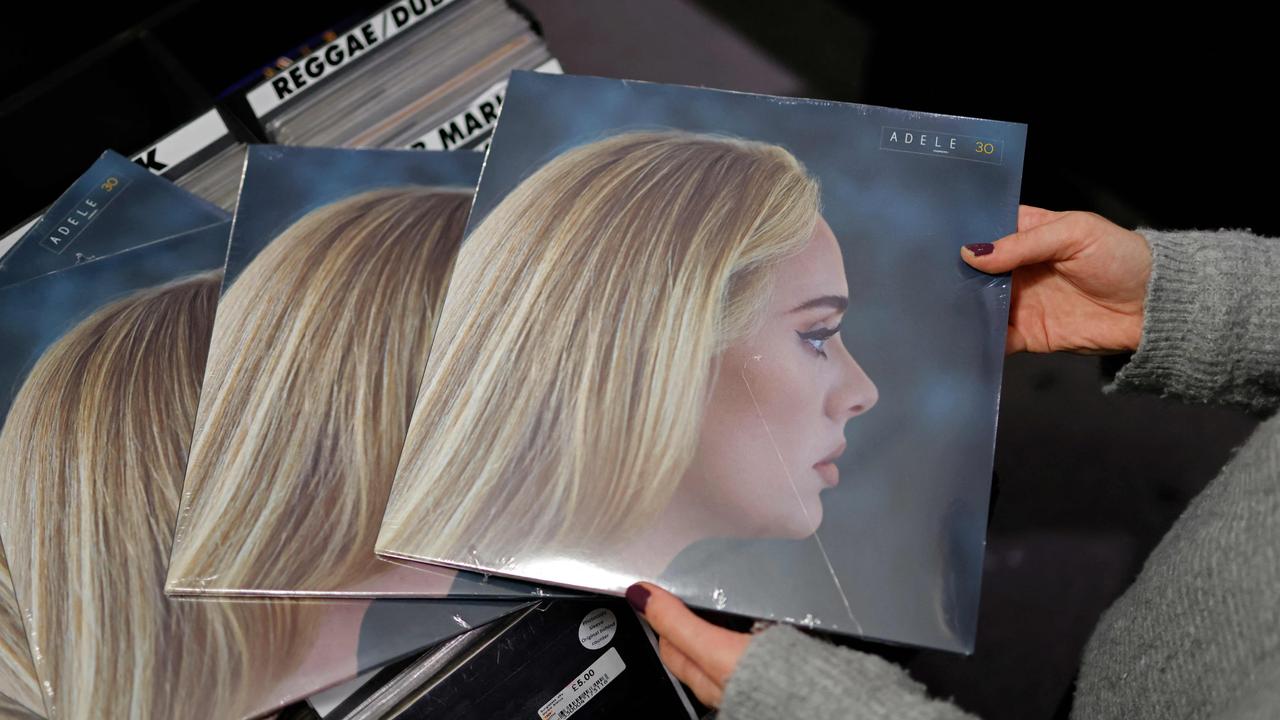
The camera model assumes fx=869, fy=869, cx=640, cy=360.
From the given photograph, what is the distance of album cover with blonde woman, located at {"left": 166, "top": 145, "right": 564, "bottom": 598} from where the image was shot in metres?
0.73

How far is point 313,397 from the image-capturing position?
787 mm

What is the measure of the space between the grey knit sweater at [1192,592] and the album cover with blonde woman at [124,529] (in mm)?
276

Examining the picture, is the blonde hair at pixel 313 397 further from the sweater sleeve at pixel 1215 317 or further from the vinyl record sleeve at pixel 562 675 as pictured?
the sweater sleeve at pixel 1215 317

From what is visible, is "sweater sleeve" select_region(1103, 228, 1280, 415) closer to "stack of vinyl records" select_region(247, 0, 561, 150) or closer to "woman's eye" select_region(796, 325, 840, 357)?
"woman's eye" select_region(796, 325, 840, 357)

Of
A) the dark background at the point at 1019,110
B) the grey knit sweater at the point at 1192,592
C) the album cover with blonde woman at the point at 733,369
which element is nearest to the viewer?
the grey knit sweater at the point at 1192,592

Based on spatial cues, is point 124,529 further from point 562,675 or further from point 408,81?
point 408,81

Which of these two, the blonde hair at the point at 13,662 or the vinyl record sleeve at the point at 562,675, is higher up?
the blonde hair at the point at 13,662

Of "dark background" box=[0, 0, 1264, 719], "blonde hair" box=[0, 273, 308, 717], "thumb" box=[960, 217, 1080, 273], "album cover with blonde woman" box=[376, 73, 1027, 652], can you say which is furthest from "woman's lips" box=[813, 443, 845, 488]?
"blonde hair" box=[0, 273, 308, 717]

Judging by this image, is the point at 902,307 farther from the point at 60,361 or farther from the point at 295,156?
the point at 60,361

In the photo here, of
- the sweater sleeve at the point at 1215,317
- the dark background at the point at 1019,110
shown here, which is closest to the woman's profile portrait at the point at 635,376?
the sweater sleeve at the point at 1215,317

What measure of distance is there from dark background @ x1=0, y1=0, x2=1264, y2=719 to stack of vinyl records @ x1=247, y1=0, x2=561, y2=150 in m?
0.06

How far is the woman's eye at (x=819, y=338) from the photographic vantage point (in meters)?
0.74

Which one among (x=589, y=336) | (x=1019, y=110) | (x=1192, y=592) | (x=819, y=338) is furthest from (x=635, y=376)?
(x=1019, y=110)

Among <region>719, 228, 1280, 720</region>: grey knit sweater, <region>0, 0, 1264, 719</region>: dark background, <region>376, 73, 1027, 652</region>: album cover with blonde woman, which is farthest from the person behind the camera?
<region>0, 0, 1264, 719</region>: dark background
